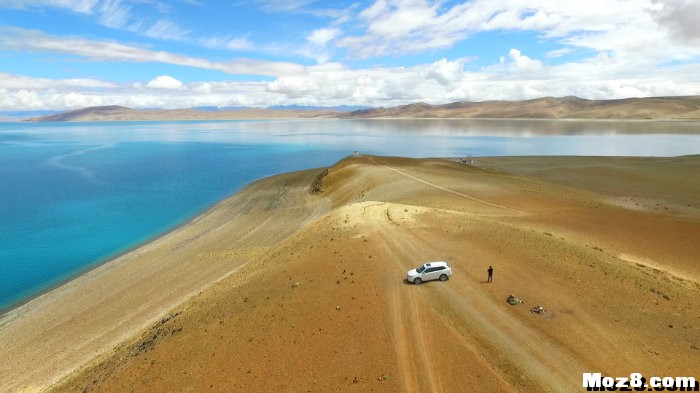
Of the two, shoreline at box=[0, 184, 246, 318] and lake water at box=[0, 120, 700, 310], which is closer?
shoreline at box=[0, 184, 246, 318]

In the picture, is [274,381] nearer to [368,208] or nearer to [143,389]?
[143,389]

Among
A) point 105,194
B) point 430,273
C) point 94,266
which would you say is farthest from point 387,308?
point 105,194

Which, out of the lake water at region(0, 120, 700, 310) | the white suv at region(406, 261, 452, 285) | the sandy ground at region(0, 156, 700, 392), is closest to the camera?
the sandy ground at region(0, 156, 700, 392)

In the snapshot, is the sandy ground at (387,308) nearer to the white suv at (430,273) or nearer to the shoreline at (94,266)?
the white suv at (430,273)

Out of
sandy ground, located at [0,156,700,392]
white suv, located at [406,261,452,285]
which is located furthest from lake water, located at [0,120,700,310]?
white suv, located at [406,261,452,285]

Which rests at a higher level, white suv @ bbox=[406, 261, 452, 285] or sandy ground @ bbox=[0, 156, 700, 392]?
white suv @ bbox=[406, 261, 452, 285]

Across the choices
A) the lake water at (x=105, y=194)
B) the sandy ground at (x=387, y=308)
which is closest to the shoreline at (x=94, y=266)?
the lake water at (x=105, y=194)

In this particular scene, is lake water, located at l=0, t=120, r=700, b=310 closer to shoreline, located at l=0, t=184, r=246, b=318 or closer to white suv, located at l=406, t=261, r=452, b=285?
shoreline, located at l=0, t=184, r=246, b=318

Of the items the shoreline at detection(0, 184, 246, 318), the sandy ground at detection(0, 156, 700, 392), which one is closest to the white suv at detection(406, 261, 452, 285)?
the sandy ground at detection(0, 156, 700, 392)

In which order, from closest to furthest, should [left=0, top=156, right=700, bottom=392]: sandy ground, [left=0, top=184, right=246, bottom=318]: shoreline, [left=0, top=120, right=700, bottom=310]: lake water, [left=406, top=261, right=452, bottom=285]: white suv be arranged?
[left=0, top=156, right=700, bottom=392]: sandy ground, [left=406, top=261, right=452, bottom=285]: white suv, [left=0, top=184, right=246, bottom=318]: shoreline, [left=0, top=120, right=700, bottom=310]: lake water
